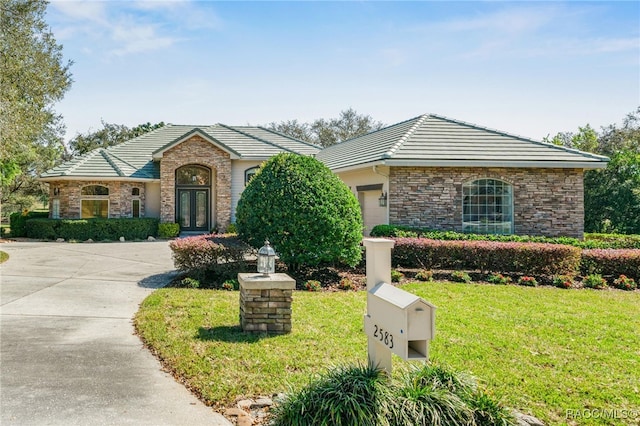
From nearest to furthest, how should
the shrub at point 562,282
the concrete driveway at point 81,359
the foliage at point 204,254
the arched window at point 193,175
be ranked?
1. the concrete driveway at point 81,359
2. the foliage at point 204,254
3. the shrub at point 562,282
4. the arched window at point 193,175

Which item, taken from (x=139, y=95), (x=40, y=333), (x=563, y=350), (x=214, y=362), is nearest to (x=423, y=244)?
(x=563, y=350)

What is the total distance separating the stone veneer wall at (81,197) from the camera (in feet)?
70.8

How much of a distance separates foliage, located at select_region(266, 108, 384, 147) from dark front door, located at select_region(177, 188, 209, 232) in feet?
86.8

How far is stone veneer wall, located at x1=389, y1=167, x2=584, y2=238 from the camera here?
48.4 feet

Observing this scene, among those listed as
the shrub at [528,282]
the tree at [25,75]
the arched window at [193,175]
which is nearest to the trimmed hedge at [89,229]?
the arched window at [193,175]

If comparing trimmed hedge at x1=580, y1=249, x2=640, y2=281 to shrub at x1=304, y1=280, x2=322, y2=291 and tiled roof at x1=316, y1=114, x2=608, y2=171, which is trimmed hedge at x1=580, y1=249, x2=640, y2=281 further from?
shrub at x1=304, y1=280, x2=322, y2=291

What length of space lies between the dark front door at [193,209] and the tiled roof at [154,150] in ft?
5.84

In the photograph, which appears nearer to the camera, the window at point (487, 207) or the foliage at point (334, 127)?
the window at point (487, 207)

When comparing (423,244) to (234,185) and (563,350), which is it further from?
(234,185)

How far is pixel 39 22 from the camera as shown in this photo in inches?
778

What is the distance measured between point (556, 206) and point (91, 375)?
588 inches

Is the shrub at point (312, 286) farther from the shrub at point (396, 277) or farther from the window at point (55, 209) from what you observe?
the window at point (55, 209)

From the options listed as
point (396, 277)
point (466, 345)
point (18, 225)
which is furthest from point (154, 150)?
point (466, 345)

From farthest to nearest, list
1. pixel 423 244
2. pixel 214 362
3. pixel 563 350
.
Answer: pixel 423 244, pixel 563 350, pixel 214 362
